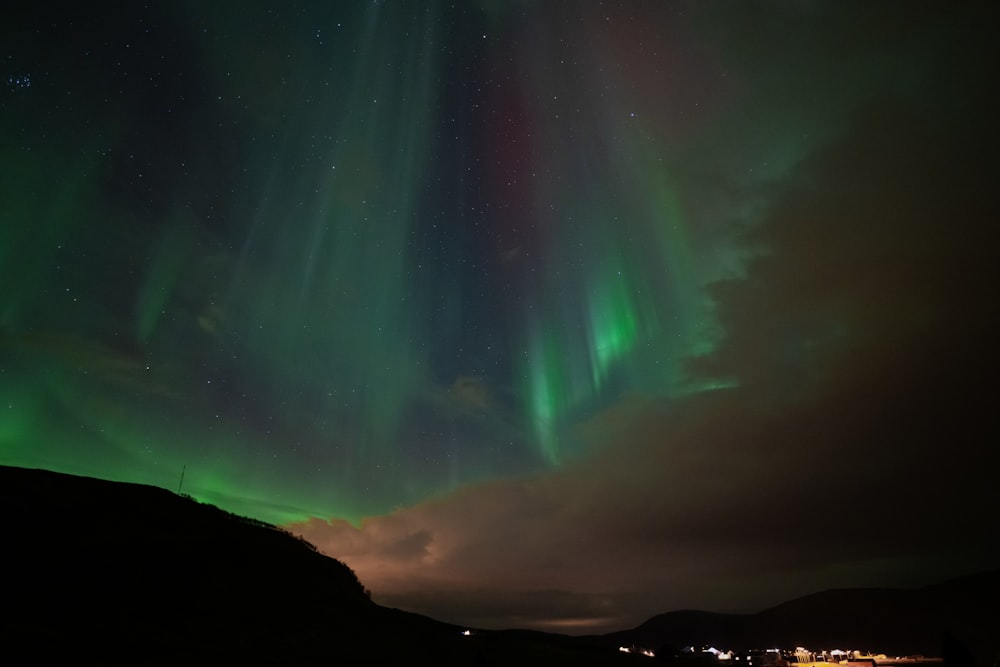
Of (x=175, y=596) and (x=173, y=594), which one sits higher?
(x=173, y=594)

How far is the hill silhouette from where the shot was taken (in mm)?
35906

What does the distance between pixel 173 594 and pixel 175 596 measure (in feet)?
1.41

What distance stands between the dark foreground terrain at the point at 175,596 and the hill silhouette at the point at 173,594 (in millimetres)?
138

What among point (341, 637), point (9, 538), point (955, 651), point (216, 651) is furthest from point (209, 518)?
point (955, 651)

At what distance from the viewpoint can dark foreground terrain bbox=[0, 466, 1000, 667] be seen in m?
35.3

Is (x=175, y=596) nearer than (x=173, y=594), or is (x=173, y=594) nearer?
(x=175, y=596)

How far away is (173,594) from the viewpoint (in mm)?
47219

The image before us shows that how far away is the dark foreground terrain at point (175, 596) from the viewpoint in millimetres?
35344

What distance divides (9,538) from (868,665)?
142 metres

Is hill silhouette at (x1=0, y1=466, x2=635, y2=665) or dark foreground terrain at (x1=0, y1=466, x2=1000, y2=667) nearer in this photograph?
dark foreground terrain at (x1=0, y1=466, x2=1000, y2=667)

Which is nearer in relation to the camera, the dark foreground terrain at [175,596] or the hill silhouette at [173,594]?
the dark foreground terrain at [175,596]

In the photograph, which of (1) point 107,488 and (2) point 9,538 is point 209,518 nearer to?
(1) point 107,488

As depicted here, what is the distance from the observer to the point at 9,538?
4838 cm

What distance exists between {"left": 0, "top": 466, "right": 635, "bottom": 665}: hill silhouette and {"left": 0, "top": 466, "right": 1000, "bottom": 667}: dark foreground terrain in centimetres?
14
